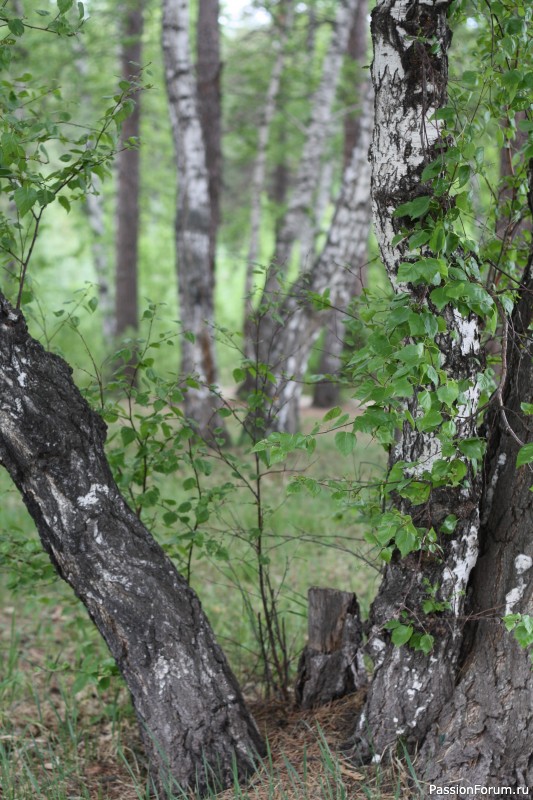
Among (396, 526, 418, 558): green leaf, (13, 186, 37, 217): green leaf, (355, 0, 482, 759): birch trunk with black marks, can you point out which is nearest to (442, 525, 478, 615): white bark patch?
(355, 0, 482, 759): birch trunk with black marks

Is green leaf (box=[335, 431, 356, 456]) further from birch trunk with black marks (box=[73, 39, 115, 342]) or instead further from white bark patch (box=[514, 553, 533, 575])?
birch trunk with black marks (box=[73, 39, 115, 342])

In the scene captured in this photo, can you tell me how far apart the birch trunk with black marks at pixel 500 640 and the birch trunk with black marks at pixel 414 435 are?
66 millimetres

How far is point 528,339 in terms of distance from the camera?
2496mm

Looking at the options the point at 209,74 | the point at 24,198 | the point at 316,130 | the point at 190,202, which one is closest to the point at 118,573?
the point at 24,198

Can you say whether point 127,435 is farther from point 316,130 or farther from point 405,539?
point 316,130

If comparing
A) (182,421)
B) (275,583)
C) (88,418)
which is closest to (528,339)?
(182,421)

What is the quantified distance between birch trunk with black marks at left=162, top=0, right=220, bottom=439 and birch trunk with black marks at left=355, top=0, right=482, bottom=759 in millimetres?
4918

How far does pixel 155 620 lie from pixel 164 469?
2.02 ft

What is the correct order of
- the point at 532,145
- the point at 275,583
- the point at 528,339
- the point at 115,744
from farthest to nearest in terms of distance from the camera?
the point at 275,583, the point at 115,744, the point at 528,339, the point at 532,145

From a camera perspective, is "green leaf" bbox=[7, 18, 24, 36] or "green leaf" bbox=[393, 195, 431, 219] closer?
"green leaf" bbox=[393, 195, 431, 219]

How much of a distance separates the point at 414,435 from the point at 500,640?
2.43ft

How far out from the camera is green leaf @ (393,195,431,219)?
2193mm

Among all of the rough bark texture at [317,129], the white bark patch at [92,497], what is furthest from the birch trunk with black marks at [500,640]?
the rough bark texture at [317,129]

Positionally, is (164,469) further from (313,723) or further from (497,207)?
(497,207)
